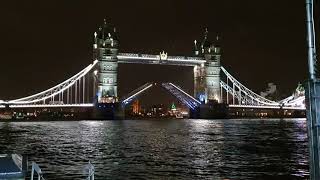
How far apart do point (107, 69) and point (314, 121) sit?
103876mm

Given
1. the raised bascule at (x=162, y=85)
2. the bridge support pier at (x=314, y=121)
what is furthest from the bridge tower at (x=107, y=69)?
the bridge support pier at (x=314, y=121)

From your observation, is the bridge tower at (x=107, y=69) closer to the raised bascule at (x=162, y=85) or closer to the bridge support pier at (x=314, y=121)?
the raised bascule at (x=162, y=85)

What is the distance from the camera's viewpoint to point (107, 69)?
110 meters

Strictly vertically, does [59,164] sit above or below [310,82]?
below

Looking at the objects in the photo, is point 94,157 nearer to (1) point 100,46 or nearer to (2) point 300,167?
(2) point 300,167

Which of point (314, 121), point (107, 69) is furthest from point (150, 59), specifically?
point (314, 121)

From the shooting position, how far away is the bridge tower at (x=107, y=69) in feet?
354

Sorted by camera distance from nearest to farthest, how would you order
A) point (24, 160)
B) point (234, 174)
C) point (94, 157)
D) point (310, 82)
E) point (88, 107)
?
point (310, 82), point (24, 160), point (234, 174), point (94, 157), point (88, 107)

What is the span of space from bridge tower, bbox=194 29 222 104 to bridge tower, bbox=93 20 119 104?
67.0 ft

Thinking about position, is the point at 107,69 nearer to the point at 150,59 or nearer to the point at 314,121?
the point at 150,59

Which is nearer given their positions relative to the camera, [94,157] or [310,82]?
[310,82]

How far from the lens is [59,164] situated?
2064 centimetres

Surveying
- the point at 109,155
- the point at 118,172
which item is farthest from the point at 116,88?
the point at 118,172

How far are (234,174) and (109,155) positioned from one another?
29.6ft
